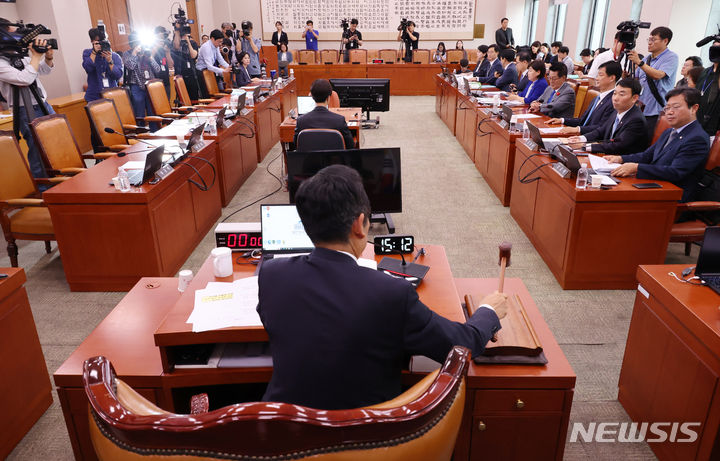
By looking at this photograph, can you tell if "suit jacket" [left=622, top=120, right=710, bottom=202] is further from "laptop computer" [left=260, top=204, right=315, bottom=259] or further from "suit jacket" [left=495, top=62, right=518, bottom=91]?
"suit jacket" [left=495, top=62, right=518, bottom=91]

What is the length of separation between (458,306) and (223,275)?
909 mm

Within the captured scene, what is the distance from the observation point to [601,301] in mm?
2928

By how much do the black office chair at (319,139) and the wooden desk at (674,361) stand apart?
7.03 feet

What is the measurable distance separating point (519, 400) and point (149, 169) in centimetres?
240

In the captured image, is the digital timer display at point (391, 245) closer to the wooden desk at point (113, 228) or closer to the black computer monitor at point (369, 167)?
the black computer monitor at point (369, 167)

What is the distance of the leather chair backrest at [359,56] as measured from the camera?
1107 centimetres

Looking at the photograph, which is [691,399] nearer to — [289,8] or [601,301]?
[601,301]

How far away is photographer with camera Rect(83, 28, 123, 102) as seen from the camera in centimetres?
575

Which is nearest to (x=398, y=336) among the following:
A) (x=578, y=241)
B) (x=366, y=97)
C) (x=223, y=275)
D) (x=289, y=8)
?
(x=223, y=275)

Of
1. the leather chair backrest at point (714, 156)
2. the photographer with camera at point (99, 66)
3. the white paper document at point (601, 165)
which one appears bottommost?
the white paper document at point (601, 165)

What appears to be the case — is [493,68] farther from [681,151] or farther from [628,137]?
[681,151]

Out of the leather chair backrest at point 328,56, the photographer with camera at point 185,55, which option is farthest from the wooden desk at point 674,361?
the leather chair backrest at point 328,56

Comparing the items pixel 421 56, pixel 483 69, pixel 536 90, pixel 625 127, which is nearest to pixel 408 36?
pixel 421 56

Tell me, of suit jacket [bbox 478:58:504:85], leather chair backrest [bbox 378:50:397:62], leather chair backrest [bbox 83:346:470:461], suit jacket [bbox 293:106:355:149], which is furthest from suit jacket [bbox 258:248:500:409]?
leather chair backrest [bbox 378:50:397:62]
